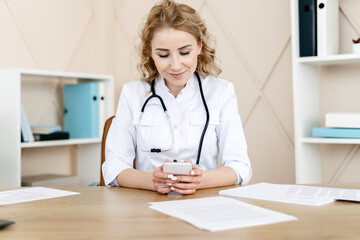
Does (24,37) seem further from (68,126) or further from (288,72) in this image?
(288,72)

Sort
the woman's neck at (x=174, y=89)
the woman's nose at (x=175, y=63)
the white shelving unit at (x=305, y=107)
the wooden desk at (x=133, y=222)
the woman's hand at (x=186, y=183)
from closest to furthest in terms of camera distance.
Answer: the wooden desk at (x=133, y=222)
the woman's hand at (x=186, y=183)
the woman's nose at (x=175, y=63)
the woman's neck at (x=174, y=89)
the white shelving unit at (x=305, y=107)

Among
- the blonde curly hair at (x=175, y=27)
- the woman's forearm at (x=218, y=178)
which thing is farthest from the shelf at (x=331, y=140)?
the woman's forearm at (x=218, y=178)

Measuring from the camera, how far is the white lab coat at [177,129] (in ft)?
5.01

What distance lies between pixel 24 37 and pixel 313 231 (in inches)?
86.6

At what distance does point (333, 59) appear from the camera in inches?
78.4

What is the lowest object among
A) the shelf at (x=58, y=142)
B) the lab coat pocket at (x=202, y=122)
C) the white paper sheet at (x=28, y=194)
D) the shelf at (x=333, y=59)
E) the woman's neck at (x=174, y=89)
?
the white paper sheet at (x=28, y=194)

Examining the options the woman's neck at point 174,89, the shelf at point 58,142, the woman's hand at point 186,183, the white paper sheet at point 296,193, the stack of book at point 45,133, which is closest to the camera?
the white paper sheet at point 296,193

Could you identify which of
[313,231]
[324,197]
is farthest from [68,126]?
[313,231]

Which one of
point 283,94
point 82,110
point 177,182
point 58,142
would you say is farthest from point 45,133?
point 177,182

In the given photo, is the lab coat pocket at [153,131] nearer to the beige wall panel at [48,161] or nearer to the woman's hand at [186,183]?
the woman's hand at [186,183]

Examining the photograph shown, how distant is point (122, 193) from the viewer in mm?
1205

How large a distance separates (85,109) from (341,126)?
1447 millimetres

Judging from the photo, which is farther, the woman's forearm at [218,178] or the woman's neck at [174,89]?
the woman's neck at [174,89]

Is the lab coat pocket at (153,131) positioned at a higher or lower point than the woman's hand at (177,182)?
higher
